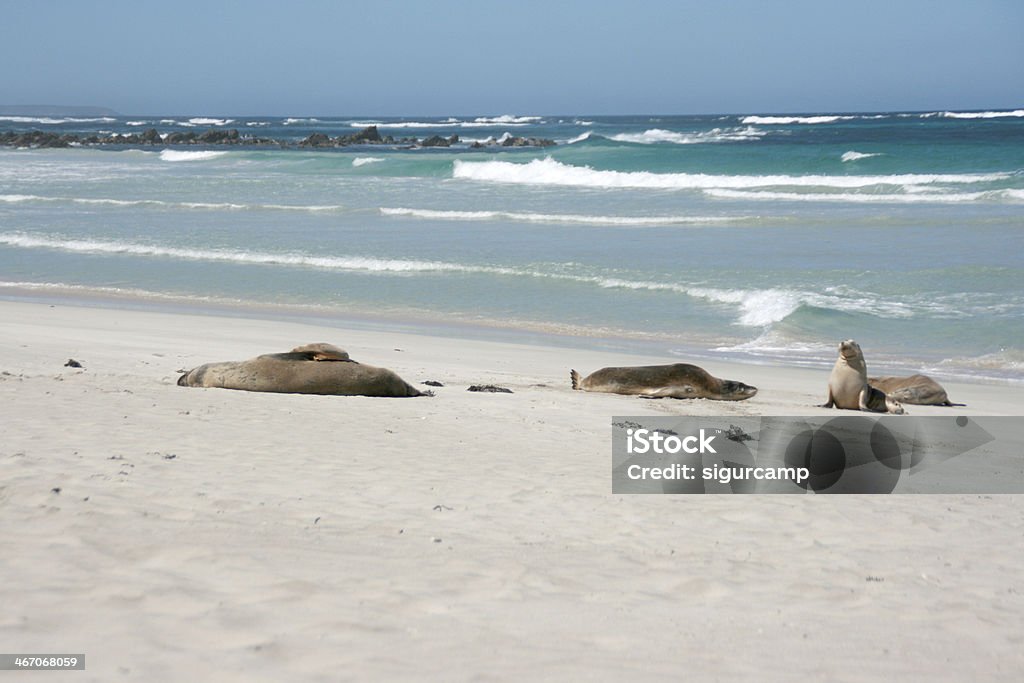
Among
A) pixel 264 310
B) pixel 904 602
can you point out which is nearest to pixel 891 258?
pixel 264 310

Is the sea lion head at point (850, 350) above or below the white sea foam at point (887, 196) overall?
below

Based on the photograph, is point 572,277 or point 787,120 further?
point 787,120

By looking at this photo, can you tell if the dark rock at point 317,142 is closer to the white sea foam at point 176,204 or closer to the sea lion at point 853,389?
the white sea foam at point 176,204

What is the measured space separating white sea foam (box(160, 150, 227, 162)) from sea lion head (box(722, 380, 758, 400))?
156 feet

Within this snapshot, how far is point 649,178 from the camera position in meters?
37.3

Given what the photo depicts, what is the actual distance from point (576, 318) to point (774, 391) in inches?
171

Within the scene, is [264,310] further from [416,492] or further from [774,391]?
[416,492]

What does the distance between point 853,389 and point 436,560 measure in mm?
5366

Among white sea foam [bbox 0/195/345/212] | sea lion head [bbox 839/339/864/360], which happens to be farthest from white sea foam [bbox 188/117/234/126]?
sea lion head [bbox 839/339/864/360]

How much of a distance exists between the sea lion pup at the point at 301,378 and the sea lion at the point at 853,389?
342 centimetres

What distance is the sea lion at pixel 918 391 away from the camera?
28.4 ft

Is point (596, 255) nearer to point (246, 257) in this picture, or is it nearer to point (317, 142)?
point (246, 257)

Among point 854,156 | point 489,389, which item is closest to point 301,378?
point 489,389

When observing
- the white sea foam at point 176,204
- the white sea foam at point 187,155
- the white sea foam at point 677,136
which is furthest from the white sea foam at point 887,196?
the white sea foam at point 677,136
